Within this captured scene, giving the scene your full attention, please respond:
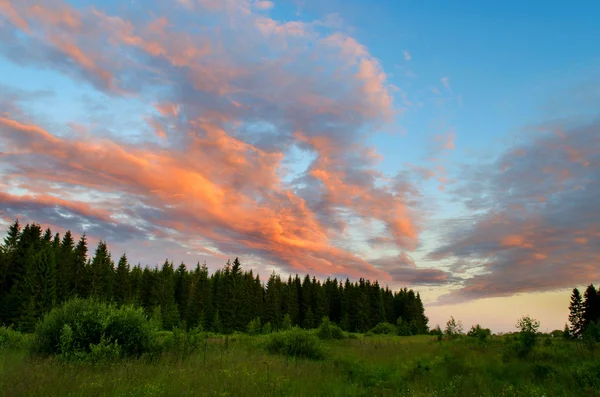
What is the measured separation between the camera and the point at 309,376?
1302 centimetres

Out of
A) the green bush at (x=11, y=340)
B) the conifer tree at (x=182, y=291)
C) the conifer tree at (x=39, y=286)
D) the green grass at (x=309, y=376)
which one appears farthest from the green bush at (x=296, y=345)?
the conifer tree at (x=182, y=291)

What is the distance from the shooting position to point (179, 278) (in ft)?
331

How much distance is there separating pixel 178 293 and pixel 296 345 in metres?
84.2

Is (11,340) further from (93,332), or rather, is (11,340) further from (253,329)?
(253,329)

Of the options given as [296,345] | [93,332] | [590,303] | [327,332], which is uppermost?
[590,303]

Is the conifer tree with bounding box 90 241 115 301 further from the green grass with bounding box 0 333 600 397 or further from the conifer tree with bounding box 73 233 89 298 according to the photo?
the green grass with bounding box 0 333 600 397

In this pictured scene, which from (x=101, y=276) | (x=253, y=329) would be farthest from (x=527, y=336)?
(x=101, y=276)

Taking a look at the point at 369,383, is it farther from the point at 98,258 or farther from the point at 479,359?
the point at 98,258

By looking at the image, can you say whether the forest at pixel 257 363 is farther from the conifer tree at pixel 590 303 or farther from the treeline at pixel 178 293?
the treeline at pixel 178 293

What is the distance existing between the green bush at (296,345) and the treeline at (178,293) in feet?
114

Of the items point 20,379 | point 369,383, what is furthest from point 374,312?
point 20,379

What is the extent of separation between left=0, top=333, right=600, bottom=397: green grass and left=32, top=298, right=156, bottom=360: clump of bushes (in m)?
0.86

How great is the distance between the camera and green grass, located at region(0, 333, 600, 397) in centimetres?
926

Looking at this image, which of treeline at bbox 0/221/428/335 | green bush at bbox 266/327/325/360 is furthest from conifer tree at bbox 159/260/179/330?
green bush at bbox 266/327/325/360
